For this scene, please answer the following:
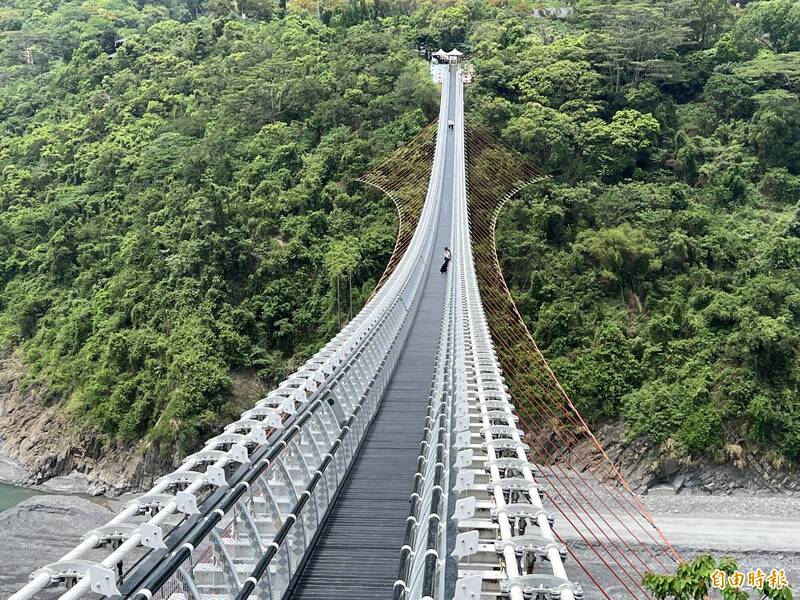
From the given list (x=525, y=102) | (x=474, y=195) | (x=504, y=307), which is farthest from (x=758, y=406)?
(x=525, y=102)

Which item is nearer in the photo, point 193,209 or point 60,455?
point 60,455

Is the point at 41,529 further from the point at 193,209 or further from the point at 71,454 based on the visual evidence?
the point at 193,209

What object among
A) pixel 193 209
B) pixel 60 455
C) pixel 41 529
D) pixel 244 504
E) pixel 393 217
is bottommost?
pixel 41 529

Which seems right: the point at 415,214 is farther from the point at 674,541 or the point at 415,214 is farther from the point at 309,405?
the point at 309,405

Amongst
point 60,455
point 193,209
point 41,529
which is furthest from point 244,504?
point 193,209

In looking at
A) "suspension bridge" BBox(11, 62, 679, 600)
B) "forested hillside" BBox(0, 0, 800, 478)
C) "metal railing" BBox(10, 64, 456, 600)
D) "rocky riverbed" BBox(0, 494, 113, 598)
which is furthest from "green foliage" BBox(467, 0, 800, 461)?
"rocky riverbed" BBox(0, 494, 113, 598)

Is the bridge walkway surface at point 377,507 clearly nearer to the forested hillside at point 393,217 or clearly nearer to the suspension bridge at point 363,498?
the suspension bridge at point 363,498

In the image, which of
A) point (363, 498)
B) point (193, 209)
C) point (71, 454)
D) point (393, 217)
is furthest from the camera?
point (193, 209)
